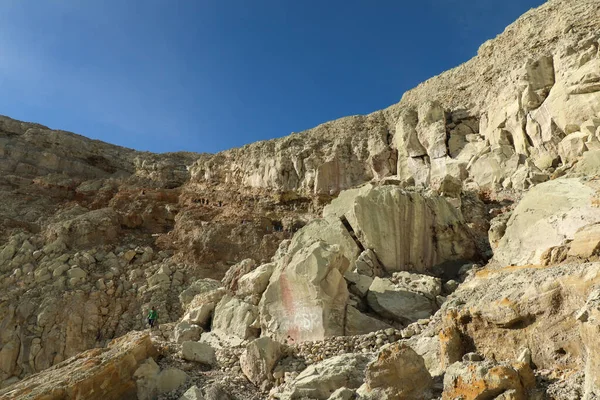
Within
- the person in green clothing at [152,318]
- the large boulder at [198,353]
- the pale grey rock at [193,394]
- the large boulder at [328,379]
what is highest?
the large boulder at [328,379]

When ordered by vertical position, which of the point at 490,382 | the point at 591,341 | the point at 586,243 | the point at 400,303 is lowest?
the point at 490,382

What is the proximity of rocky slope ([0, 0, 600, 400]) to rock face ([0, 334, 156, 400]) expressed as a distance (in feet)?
0.13

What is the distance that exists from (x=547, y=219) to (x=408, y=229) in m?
4.14

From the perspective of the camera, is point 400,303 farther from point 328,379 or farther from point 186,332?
point 186,332

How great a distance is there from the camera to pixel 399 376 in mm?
5777

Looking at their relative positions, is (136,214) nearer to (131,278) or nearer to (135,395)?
(131,278)

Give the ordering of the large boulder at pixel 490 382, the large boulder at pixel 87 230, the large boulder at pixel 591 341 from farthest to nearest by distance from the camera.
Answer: the large boulder at pixel 87 230 < the large boulder at pixel 490 382 < the large boulder at pixel 591 341

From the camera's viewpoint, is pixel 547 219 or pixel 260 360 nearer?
pixel 260 360

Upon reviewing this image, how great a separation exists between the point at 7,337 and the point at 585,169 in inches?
806

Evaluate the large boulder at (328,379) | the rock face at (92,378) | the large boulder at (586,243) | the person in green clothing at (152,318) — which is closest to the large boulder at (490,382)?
the large boulder at (328,379)

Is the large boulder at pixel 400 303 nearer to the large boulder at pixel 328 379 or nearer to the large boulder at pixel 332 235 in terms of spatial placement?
the large boulder at pixel 332 235

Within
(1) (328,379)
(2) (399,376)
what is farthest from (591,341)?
(1) (328,379)

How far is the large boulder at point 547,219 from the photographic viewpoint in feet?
26.7

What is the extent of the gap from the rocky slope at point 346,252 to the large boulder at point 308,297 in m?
0.05
